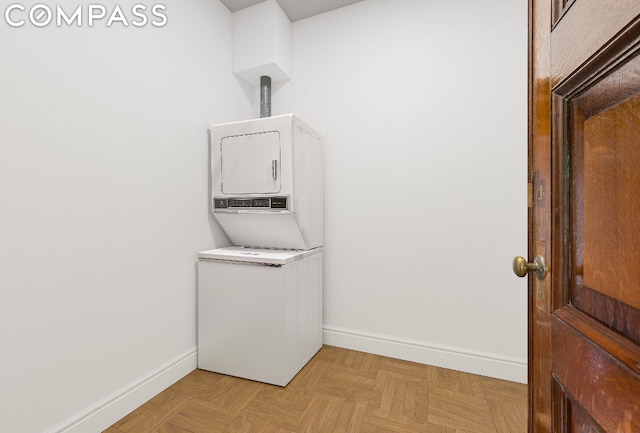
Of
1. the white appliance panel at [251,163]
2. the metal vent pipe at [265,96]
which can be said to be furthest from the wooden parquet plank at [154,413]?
the metal vent pipe at [265,96]

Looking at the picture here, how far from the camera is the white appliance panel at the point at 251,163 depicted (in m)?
2.07

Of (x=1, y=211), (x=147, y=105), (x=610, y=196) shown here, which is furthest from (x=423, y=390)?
(x=147, y=105)

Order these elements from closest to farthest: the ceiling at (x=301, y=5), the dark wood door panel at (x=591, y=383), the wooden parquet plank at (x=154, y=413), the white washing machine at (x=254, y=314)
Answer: the dark wood door panel at (x=591, y=383) < the wooden parquet plank at (x=154, y=413) < the white washing machine at (x=254, y=314) < the ceiling at (x=301, y=5)

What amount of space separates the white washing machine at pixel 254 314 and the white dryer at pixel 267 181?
0.20m

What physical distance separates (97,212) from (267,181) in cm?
101

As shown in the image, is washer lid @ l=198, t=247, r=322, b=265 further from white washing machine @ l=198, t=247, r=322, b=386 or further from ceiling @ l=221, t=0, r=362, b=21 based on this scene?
ceiling @ l=221, t=0, r=362, b=21

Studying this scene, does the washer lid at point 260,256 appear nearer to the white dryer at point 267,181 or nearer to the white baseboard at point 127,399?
the white dryer at point 267,181

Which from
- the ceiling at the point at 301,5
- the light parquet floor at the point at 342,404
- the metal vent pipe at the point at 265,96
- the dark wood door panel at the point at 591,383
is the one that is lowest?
the light parquet floor at the point at 342,404

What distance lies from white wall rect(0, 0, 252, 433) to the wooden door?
1.93 meters

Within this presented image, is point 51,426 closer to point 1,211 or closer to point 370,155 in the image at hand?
point 1,211

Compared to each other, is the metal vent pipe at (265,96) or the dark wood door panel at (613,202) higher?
the metal vent pipe at (265,96)

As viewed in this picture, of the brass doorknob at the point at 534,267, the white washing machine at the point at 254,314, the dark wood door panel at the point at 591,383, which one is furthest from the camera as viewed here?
the white washing machine at the point at 254,314

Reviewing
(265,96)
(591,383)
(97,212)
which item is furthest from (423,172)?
(97,212)

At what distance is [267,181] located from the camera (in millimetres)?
2098
